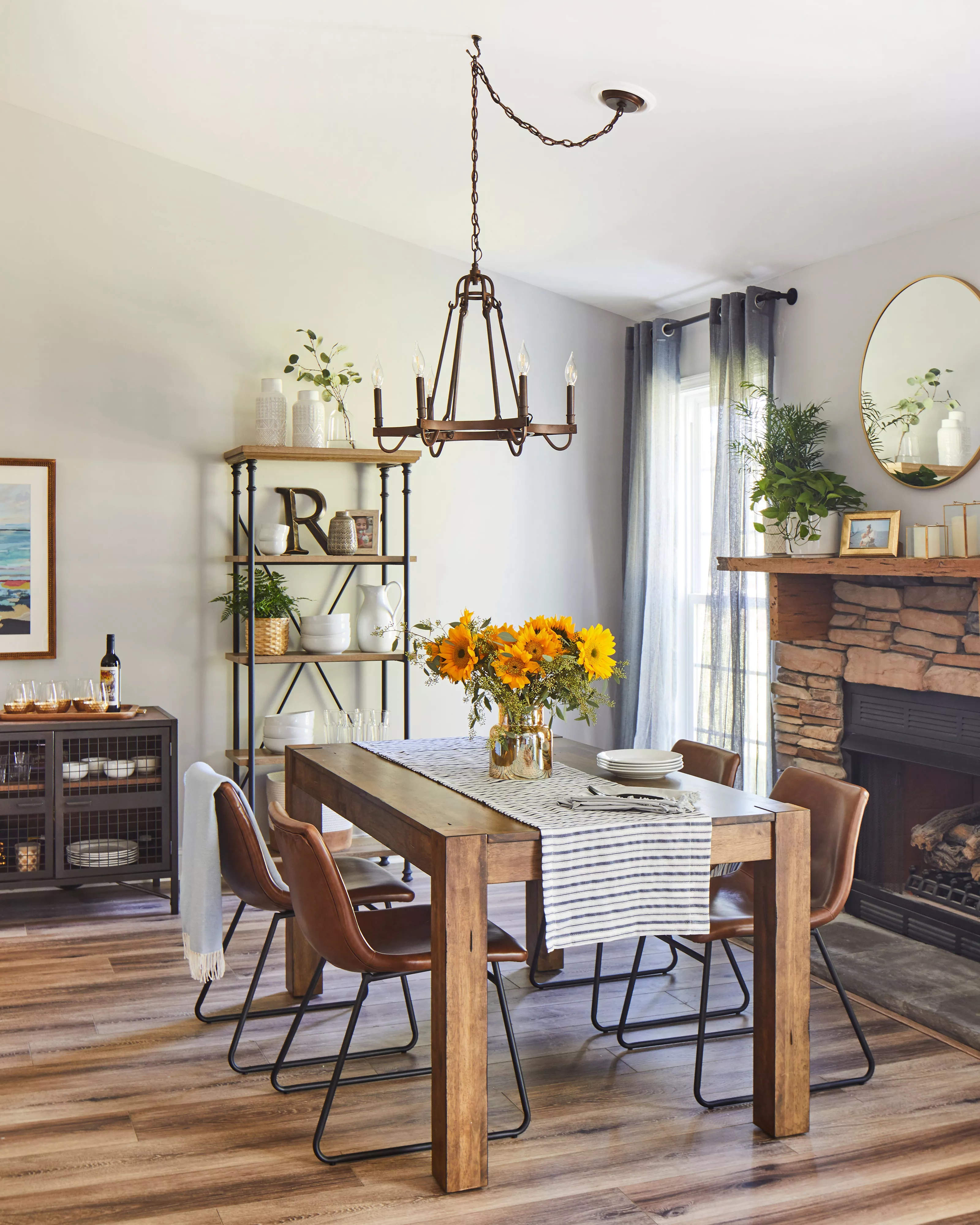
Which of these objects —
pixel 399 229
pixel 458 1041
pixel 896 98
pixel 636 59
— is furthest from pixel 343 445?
pixel 458 1041

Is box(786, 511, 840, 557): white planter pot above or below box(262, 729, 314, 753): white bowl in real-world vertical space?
above

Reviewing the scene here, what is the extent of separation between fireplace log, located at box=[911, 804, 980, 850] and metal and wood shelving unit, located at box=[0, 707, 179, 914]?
289 centimetres

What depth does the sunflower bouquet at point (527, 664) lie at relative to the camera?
296 cm

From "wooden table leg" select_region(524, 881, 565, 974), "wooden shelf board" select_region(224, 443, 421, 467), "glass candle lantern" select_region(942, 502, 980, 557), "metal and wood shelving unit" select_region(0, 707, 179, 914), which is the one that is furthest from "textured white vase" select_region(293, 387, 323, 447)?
"glass candle lantern" select_region(942, 502, 980, 557)

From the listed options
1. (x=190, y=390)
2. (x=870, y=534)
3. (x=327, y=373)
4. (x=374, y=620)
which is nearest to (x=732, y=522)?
(x=870, y=534)

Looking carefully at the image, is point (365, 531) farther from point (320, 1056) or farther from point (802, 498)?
point (320, 1056)

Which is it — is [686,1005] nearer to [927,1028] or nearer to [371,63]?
[927,1028]

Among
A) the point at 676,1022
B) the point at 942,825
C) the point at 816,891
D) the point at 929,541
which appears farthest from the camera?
the point at 942,825

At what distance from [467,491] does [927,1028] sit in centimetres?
322

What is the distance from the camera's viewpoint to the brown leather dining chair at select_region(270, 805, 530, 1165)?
2.63 m

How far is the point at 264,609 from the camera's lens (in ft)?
16.8

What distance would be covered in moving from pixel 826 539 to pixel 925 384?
659 mm

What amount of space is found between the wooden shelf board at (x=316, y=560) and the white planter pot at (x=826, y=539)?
5.77 ft

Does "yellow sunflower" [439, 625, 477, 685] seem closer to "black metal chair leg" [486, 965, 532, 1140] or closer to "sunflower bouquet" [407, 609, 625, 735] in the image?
"sunflower bouquet" [407, 609, 625, 735]
